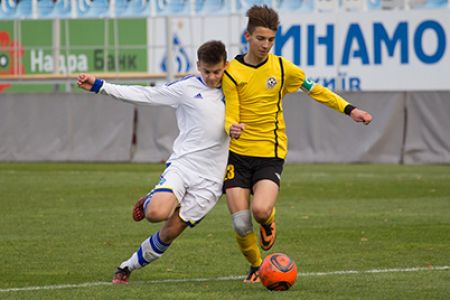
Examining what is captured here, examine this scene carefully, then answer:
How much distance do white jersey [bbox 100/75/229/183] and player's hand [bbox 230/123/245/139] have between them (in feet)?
1.59

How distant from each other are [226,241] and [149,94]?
11.4 feet

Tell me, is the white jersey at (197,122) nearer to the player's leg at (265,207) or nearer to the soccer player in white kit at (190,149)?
the soccer player in white kit at (190,149)

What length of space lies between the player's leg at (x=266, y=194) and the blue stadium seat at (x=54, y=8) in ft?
86.4

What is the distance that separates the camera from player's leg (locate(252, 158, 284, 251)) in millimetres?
9102

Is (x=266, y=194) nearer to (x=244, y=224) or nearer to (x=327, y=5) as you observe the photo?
(x=244, y=224)

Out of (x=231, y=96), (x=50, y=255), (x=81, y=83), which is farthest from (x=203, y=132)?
(x=50, y=255)

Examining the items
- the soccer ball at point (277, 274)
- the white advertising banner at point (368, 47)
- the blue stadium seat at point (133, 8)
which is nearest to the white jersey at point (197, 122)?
the soccer ball at point (277, 274)

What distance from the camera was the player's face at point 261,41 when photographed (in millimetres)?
9148

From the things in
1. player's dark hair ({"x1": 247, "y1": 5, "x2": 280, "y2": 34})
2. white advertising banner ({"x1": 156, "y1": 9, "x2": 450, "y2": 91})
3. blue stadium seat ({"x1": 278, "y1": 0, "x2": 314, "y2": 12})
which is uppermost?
player's dark hair ({"x1": 247, "y1": 5, "x2": 280, "y2": 34})

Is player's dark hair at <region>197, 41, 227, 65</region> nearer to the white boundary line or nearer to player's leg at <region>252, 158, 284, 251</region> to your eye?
player's leg at <region>252, 158, 284, 251</region>

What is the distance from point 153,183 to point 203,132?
11227 mm

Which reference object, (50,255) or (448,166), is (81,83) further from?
(448,166)

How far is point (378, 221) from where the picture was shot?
1438cm

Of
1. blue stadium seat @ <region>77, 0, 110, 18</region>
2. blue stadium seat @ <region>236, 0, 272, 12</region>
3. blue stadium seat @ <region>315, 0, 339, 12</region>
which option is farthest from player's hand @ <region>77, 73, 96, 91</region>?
blue stadium seat @ <region>77, 0, 110, 18</region>
